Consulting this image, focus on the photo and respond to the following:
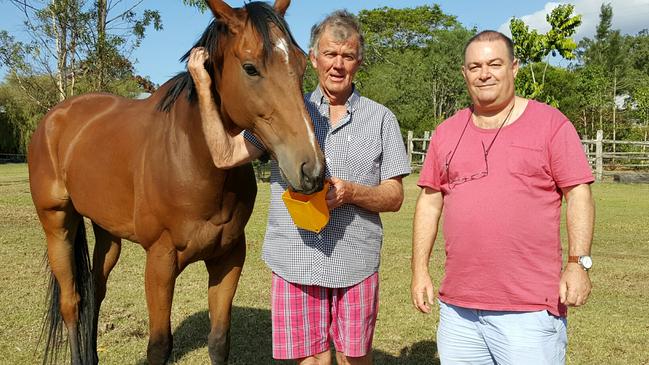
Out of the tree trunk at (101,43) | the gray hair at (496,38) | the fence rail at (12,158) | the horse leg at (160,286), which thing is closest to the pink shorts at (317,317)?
the horse leg at (160,286)

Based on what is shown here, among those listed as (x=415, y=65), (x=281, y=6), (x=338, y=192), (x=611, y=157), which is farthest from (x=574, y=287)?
(x=415, y=65)

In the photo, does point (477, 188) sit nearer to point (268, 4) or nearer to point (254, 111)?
point (254, 111)

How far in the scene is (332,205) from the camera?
225 cm

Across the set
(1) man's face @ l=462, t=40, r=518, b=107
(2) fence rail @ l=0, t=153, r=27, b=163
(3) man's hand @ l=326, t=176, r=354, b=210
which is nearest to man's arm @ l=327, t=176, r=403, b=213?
(3) man's hand @ l=326, t=176, r=354, b=210

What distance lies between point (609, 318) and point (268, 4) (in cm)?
425

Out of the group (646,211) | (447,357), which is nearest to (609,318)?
(447,357)

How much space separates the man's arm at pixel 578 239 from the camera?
75.5 inches

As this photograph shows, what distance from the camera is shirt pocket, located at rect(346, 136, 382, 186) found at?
246cm

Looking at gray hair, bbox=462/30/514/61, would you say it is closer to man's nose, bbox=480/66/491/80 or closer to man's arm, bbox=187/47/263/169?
man's nose, bbox=480/66/491/80

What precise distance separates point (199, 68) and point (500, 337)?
1.66 m

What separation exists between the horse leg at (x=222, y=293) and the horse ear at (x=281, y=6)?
1316mm

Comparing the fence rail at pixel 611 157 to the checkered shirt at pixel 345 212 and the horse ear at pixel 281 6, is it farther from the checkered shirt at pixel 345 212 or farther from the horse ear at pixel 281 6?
the horse ear at pixel 281 6

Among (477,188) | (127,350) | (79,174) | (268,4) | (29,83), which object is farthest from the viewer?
(29,83)

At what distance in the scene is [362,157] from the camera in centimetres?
246
